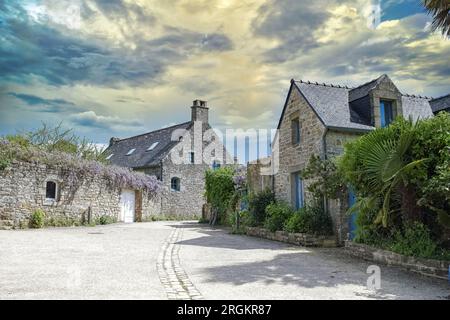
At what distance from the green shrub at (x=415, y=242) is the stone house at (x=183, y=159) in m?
18.0

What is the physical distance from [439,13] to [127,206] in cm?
1734

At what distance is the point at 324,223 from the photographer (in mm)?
10734

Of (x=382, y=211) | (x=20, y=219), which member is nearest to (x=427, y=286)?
(x=382, y=211)

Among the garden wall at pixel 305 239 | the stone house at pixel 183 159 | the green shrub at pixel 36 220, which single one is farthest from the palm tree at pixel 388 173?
the stone house at pixel 183 159

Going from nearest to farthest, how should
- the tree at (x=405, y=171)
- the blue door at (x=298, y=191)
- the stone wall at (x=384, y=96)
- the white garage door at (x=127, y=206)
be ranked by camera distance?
the tree at (x=405, y=171), the stone wall at (x=384, y=96), the blue door at (x=298, y=191), the white garage door at (x=127, y=206)

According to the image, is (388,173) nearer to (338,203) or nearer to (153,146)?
(338,203)

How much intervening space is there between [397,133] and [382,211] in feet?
5.07

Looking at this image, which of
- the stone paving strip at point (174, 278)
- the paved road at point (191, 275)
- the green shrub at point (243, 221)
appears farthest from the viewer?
the green shrub at point (243, 221)

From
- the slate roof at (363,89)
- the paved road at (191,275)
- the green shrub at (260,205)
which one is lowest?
the paved road at (191,275)

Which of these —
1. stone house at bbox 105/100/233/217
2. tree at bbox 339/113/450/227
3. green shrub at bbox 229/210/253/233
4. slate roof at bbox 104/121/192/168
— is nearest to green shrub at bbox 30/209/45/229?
green shrub at bbox 229/210/253/233

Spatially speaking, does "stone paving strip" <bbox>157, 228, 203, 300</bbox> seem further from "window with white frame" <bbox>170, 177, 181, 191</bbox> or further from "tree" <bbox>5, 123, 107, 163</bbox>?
"window with white frame" <bbox>170, 177, 181, 191</bbox>

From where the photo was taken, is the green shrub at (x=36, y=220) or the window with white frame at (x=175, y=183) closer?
the green shrub at (x=36, y=220)

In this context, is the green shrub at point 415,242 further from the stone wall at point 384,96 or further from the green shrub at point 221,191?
the green shrub at point 221,191

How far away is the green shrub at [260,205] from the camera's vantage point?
45.1ft
